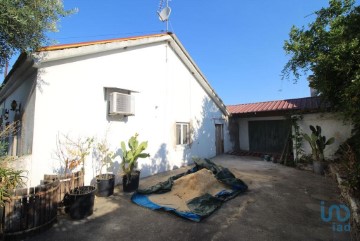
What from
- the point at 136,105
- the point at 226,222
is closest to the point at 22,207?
the point at 226,222

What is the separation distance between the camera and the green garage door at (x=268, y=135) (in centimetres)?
1389

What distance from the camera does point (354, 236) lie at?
347 centimetres

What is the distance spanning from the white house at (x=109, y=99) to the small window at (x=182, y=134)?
6 centimetres

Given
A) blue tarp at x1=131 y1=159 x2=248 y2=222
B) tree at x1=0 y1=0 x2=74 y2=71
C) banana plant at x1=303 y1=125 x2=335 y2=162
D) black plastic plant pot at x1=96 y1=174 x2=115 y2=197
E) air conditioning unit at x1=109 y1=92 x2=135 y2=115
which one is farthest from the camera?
banana plant at x1=303 y1=125 x2=335 y2=162

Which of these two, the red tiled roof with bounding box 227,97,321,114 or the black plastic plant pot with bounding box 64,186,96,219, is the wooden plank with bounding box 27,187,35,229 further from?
the red tiled roof with bounding box 227,97,321,114

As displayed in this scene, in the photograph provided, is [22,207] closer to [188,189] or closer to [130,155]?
[130,155]

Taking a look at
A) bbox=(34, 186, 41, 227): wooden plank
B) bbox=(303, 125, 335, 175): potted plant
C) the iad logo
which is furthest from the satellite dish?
the iad logo

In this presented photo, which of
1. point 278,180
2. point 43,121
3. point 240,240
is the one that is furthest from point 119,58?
point 278,180

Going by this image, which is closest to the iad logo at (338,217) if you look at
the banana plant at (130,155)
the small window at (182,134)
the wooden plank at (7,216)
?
the banana plant at (130,155)

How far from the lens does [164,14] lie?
35.9 feet

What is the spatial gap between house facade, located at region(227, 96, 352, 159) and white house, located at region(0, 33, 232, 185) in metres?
5.10

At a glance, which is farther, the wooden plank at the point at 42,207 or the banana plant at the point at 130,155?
the banana plant at the point at 130,155

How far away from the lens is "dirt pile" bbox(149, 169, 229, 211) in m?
5.52

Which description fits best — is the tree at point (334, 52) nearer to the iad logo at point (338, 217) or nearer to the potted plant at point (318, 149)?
the potted plant at point (318, 149)
